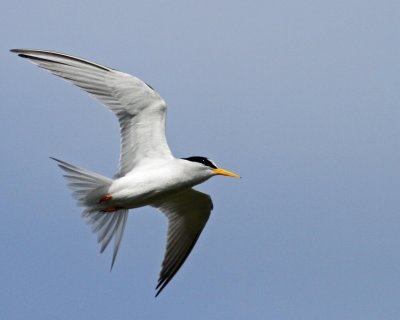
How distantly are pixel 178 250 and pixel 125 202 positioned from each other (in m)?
1.93

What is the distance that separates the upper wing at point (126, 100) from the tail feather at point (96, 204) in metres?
0.40

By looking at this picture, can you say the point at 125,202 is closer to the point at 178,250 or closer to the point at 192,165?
the point at 192,165

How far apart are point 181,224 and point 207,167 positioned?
168cm

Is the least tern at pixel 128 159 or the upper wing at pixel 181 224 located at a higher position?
the least tern at pixel 128 159

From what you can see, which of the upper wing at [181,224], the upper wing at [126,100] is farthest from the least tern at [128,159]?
the upper wing at [181,224]

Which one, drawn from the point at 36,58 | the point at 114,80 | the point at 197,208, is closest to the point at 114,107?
the point at 114,80

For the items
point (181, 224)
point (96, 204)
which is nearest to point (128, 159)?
point (96, 204)

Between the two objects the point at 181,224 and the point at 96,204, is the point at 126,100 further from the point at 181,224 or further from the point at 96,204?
the point at 181,224

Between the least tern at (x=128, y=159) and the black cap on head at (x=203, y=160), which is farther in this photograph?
the black cap on head at (x=203, y=160)

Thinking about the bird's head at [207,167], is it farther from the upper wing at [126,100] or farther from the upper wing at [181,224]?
the upper wing at [181,224]

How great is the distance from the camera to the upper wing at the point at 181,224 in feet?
47.2

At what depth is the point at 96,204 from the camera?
42.6ft

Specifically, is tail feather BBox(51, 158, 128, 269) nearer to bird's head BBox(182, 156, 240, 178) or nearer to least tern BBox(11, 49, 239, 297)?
least tern BBox(11, 49, 239, 297)

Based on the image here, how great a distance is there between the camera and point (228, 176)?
43.3 feet
